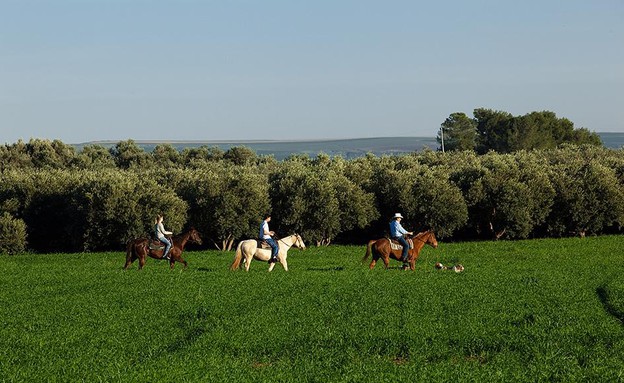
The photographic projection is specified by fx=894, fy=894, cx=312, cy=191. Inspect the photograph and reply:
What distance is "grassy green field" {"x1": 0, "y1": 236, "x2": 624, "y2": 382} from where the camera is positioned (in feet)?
61.8

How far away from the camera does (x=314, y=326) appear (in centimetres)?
2470

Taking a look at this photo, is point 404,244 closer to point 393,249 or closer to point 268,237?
point 393,249

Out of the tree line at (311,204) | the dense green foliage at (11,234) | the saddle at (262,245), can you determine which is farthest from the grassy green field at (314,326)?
the dense green foliage at (11,234)

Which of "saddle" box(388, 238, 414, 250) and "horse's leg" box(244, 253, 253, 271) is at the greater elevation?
"saddle" box(388, 238, 414, 250)

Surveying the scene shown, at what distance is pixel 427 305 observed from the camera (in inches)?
1123

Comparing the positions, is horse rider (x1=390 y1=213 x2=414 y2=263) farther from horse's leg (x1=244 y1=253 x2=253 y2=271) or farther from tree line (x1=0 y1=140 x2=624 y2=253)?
tree line (x1=0 y1=140 x2=624 y2=253)

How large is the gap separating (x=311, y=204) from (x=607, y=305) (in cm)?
4071

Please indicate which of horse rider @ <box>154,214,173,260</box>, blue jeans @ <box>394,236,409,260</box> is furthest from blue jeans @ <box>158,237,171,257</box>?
blue jeans @ <box>394,236,409,260</box>

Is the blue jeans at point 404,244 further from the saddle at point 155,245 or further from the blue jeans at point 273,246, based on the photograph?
the saddle at point 155,245

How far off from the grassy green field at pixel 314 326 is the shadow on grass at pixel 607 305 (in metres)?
0.06

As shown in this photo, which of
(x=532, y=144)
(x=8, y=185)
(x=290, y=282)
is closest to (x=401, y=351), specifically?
(x=290, y=282)

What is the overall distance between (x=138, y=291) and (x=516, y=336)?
15293mm

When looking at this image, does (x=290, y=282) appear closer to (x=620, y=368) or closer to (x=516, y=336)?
(x=516, y=336)

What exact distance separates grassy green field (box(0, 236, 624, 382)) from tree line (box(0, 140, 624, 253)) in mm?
24967
